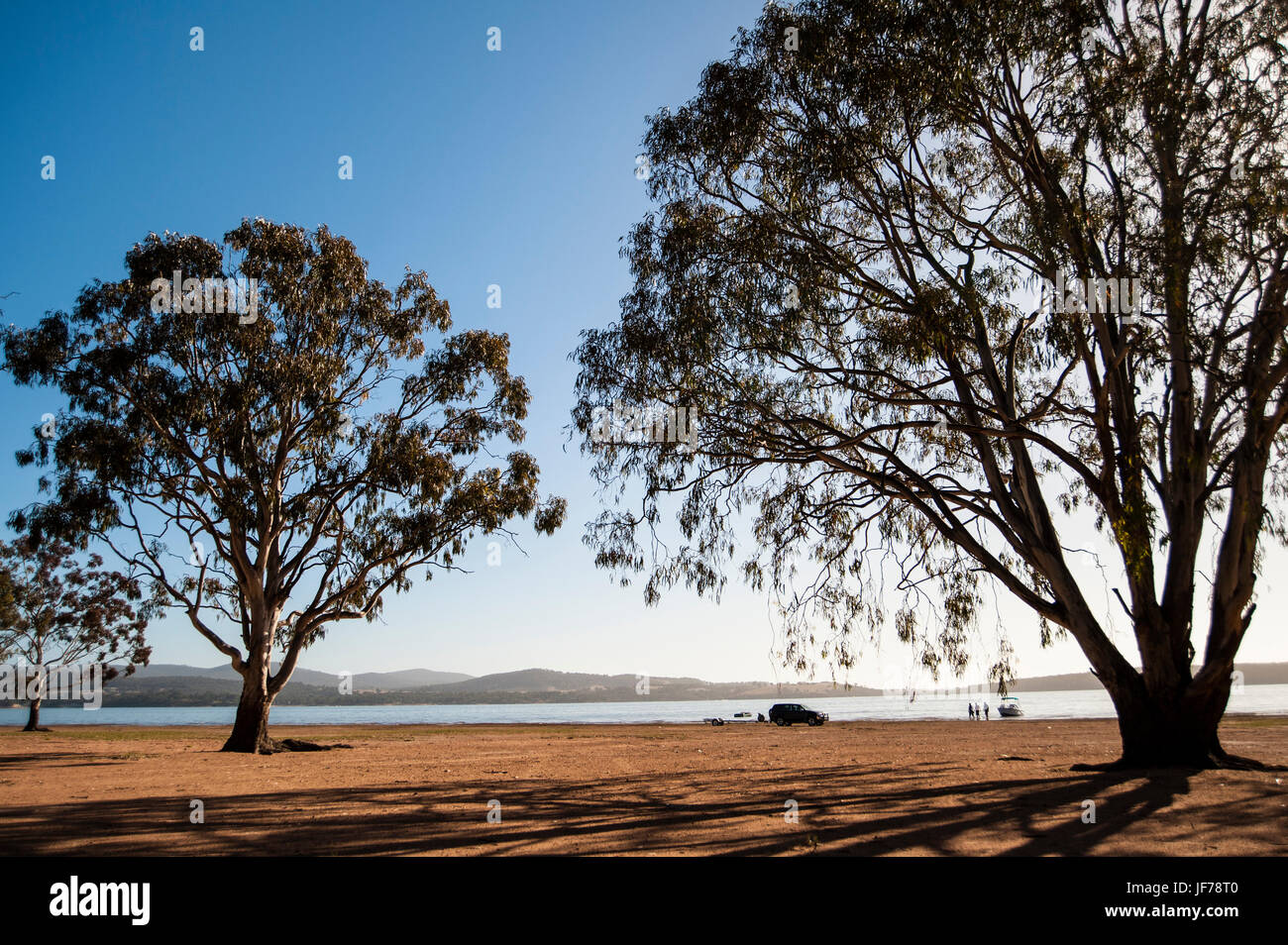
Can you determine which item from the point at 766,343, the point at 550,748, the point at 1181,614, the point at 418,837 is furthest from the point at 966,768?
the point at 550,748

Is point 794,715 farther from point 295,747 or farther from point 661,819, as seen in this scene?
point 661,819

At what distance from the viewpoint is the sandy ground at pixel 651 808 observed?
6.64 meters

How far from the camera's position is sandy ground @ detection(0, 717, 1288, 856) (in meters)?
6.64

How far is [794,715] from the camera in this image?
4181cm

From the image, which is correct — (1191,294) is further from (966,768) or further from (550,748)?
(550,748)

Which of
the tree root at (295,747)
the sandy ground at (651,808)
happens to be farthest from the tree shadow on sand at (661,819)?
the tree root at (295,747)

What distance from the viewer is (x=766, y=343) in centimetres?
1309

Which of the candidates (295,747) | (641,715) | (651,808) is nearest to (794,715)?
(295,747)

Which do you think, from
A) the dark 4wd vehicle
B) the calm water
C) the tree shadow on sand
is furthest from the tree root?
the calm water

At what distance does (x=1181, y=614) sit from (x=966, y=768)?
14.0 ft

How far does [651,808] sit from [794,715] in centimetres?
3464

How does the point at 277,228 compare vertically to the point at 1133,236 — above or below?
above

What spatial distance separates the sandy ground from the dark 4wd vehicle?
24.9m

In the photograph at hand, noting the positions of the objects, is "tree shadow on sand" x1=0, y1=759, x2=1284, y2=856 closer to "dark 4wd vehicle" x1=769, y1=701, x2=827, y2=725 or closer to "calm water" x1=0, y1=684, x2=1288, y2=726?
"dark 4wd vehicle" x1=769, y1=701, x2=827, y2=725
